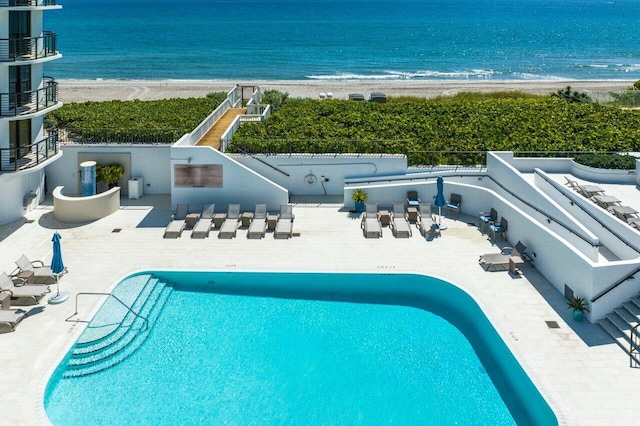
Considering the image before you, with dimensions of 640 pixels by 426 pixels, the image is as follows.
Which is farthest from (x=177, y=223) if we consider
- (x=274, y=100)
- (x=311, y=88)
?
(x=311, y=88)

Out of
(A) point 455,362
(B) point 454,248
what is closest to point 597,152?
(B) point 454,248

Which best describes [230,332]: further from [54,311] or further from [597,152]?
[597,152]

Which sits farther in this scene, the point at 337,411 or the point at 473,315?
the point at 473,315

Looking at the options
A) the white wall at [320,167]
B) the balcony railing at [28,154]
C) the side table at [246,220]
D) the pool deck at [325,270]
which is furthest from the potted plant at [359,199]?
the balcony railing at [28,154]

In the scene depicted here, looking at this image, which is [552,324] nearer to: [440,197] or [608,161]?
[440,197]

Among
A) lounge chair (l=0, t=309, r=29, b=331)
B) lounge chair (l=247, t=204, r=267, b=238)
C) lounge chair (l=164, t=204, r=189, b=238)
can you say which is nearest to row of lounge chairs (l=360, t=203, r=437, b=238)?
lounge chair (l=247, t=204, r=267, b=238)

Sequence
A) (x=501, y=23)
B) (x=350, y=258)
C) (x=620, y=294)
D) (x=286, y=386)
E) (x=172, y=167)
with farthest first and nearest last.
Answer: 1. (x=501, y=23)
2. (x=172, y=167)
3. (x=350, y=258)
4. (x=620, y=294)
5. (x=286, y=386)

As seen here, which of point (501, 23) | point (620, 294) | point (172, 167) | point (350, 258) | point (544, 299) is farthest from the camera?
point (501, 23)

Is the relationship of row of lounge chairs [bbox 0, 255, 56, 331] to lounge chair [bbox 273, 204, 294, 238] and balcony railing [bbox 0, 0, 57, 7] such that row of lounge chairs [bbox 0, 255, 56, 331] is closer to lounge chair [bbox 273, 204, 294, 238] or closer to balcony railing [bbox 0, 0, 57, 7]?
lounge chair [bbox 273, 204, 294, 238]
